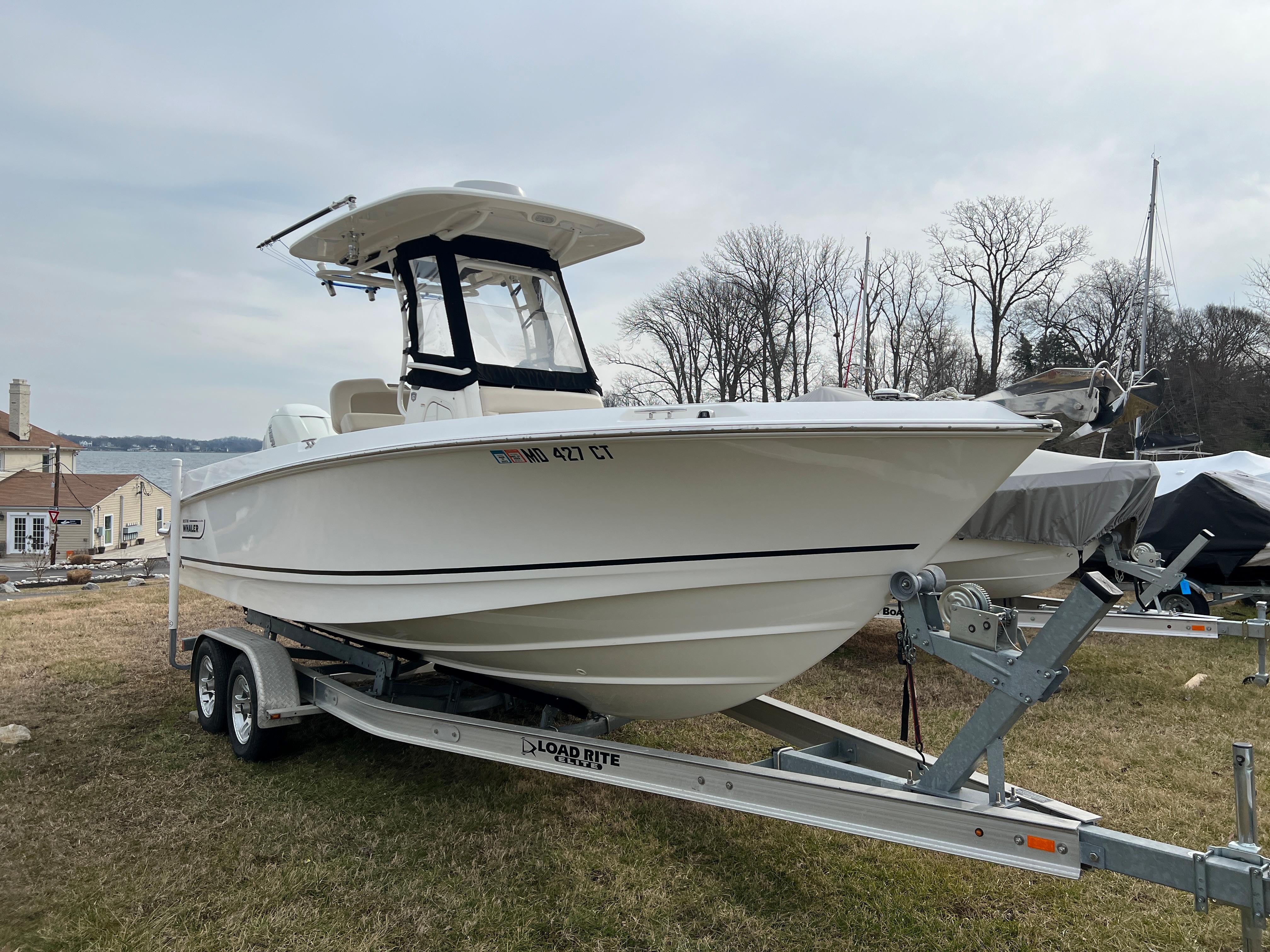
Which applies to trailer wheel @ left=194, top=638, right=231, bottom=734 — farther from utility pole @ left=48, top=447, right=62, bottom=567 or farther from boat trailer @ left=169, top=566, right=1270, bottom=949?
utility pole @ left=48, top=447, right=62, bottom=567

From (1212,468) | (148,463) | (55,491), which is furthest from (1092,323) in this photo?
(148,463)

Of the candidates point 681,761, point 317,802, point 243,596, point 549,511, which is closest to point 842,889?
point 681,761

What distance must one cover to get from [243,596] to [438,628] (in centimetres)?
193

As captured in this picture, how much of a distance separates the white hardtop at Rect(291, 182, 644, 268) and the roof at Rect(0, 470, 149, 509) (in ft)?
160

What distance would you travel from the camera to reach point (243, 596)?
4824mm

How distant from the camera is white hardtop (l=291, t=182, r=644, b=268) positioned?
3938mm

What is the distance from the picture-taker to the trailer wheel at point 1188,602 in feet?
26.8

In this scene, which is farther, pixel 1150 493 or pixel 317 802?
pixel 1150 493

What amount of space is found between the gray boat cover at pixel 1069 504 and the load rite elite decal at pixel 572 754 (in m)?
4.20

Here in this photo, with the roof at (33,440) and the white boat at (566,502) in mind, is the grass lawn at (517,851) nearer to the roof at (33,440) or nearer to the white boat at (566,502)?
the white boat at (566,502)

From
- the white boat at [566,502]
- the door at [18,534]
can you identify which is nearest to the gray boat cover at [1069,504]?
the white boat at [566,502]

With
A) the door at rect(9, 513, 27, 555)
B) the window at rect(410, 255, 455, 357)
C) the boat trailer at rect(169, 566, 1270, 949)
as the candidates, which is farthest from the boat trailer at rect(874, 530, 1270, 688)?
the door at rect(9, 513, 27, 555)

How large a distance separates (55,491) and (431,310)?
46.4 metres

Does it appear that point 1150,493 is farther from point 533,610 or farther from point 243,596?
point 243,596
